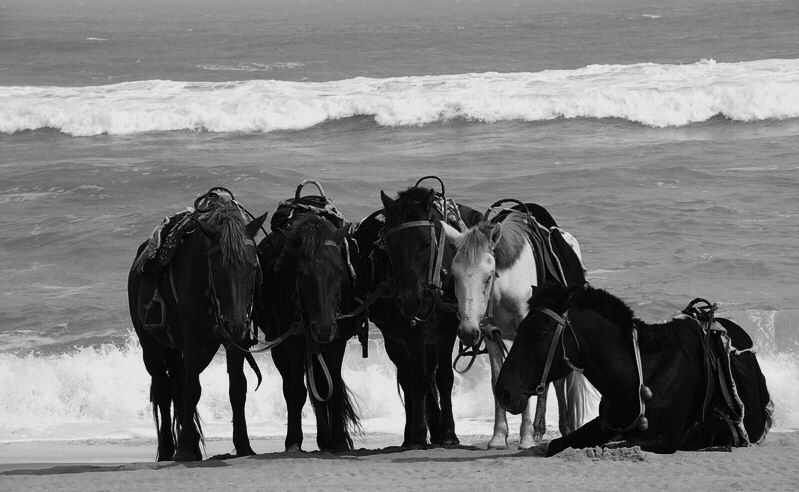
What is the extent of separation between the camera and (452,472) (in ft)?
20.5

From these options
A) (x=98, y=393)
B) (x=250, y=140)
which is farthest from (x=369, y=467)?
(x=250, y=140)

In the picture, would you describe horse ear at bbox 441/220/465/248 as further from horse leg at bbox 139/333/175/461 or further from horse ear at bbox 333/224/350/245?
horse leg at bbox 139/333/175/461

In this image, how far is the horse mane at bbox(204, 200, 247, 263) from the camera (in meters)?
6.62

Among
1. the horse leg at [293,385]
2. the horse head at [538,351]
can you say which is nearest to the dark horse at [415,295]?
the horse leg at [293,385]

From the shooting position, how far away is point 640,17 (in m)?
61.8

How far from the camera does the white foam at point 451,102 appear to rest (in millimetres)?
26516

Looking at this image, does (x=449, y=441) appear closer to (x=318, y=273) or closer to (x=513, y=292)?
(x=513, y=292)

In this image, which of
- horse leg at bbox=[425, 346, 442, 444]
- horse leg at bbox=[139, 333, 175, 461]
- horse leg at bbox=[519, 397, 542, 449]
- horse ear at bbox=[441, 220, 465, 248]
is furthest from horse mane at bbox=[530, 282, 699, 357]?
horse leg at bbox=[139, 333, 175, 461]

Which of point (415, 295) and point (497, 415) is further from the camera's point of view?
point (497, 415)

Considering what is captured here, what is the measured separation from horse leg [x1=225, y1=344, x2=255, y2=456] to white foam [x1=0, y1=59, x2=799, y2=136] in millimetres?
19523

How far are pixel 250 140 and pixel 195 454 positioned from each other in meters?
19.7

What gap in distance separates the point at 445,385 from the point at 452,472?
1.41 meters

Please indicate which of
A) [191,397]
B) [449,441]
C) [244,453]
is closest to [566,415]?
[449,441]

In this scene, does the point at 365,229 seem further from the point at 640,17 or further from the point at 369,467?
the point at 640,17
